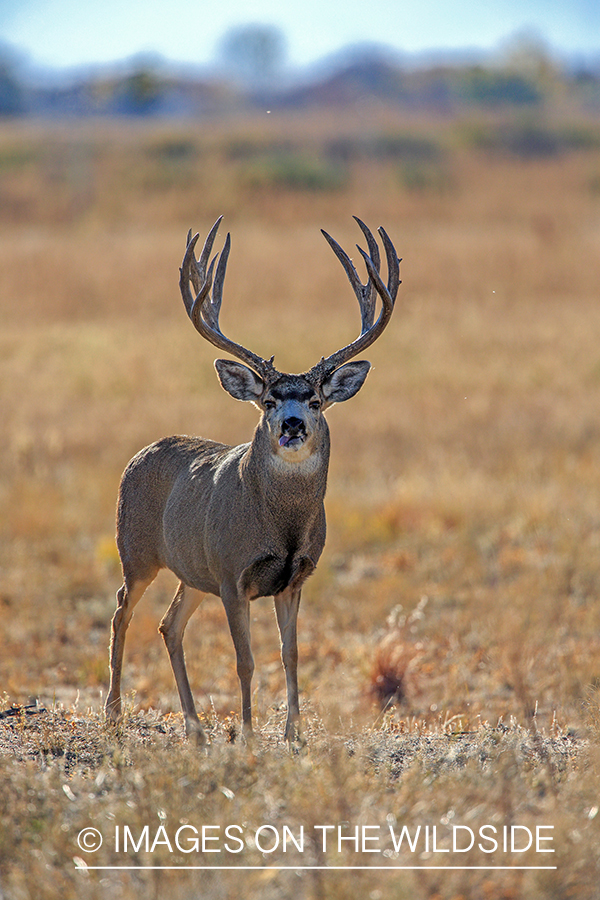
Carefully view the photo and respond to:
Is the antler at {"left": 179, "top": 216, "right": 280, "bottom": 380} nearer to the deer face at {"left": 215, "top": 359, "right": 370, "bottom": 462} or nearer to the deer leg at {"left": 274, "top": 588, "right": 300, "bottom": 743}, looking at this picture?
the deer face at {"left": 215, "top": 359, "right": 370, "bottom": 462}

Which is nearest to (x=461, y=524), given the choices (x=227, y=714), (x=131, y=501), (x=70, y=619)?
(x=70, y=619)

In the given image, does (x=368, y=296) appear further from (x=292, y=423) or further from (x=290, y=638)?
(x=290, y=638)

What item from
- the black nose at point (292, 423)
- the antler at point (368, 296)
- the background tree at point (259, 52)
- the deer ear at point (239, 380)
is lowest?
the black nose at point (292, 423)

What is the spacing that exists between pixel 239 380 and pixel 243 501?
0.66 metres

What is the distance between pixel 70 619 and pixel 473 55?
139975mm

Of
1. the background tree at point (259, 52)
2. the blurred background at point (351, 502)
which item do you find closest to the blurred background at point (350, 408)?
the blurred background at point (351, 502)

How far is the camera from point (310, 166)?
47.9m

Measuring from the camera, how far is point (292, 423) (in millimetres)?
5285

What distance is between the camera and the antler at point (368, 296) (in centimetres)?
575

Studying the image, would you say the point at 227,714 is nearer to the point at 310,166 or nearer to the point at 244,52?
the point at 310,166

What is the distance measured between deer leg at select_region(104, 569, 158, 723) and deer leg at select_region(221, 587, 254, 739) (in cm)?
100

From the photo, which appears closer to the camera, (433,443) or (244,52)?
(433,443)

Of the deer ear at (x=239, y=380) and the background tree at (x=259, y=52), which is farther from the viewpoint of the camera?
the background tree at (x=259, y=52)

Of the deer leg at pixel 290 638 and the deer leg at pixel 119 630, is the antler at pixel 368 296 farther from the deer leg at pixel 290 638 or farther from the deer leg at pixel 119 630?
the deer leg at pixel 119 630
